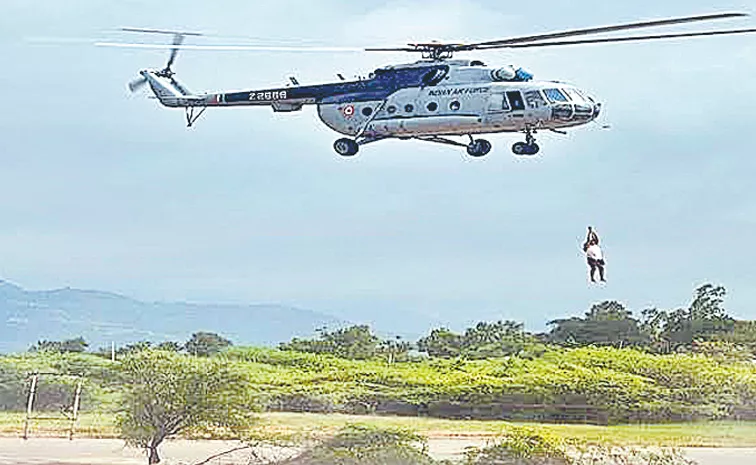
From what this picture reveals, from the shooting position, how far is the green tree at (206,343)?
63.8ft

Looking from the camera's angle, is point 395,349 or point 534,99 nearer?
point 534,99

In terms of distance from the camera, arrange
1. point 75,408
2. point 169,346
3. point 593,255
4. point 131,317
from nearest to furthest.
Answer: point 593,255, point 75,408, point 169,346, point 131,317

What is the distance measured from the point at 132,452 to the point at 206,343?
198 inches

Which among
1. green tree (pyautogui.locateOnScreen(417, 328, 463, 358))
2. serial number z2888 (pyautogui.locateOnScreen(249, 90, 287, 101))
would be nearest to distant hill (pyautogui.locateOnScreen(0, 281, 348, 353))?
green tree (pyautogui.locateOnScreen(417, 328, 463, 358))

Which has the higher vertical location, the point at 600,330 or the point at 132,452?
the point at 600,330

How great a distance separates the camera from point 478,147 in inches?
489

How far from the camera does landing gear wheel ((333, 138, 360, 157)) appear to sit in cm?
1231

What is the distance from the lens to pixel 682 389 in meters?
17.7

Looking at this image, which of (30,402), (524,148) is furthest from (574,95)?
(30,402)

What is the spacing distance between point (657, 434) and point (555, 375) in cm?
179

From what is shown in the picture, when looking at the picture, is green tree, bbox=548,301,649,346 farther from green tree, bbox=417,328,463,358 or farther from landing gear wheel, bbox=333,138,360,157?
landing gear wheel, bbox=333,138,360,157

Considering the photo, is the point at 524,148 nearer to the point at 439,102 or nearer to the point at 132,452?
the point at 439,102

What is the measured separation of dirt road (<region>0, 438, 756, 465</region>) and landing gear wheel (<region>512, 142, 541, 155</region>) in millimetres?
4077

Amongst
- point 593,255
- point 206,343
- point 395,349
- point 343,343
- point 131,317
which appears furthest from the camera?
point 131,317
